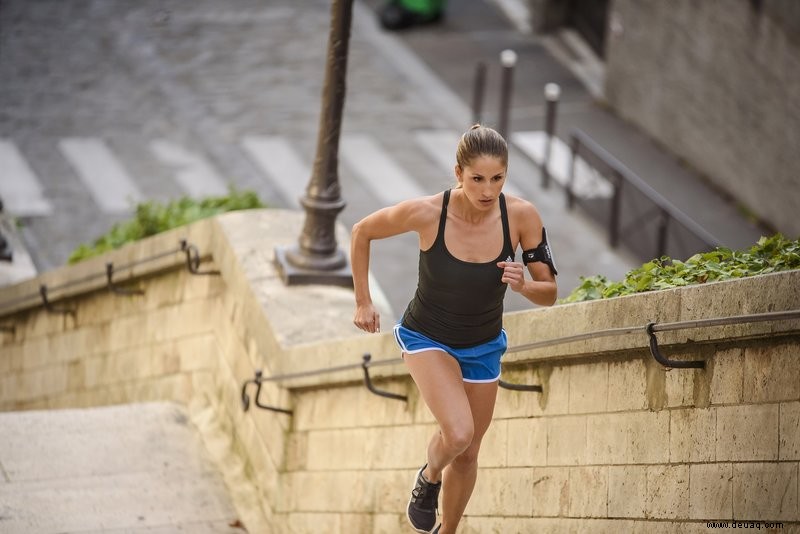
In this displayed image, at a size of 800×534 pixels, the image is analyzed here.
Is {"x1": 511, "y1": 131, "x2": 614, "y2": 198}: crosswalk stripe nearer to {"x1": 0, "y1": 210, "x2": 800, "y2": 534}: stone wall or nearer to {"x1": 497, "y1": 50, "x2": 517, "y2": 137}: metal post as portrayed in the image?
{"x1": 497, "y1": 50, "x2": 517, "y2": 137}: metal post

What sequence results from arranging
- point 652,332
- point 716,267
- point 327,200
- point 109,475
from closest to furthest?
1. point 652,332
2. point 716,267
3. point 109,475
4. point 327,200

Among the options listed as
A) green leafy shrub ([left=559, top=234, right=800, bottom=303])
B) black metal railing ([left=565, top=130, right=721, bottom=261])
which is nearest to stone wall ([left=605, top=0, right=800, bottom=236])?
black metal railing ([left=565, top=130, right=721, bottom=261])

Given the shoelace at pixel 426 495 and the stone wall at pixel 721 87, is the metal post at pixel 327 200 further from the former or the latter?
the stone wall at pixel 721 87

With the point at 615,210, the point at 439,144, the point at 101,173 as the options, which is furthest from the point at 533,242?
the point at 439,144

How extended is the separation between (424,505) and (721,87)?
13.6 meters

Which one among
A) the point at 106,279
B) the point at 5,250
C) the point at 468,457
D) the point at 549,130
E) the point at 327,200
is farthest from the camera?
the point at 549,130

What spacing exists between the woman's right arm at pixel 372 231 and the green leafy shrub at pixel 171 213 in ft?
18.0

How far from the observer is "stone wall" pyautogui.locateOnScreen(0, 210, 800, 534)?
5.16 metres

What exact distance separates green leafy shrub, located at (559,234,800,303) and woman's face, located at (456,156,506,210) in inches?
36.8

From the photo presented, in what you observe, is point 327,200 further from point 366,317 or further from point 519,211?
point 519,211

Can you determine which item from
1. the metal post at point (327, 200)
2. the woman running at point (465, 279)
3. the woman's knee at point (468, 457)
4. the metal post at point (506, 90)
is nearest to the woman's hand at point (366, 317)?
the woman running at point (465, 279)

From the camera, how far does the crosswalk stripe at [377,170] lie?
17531mm

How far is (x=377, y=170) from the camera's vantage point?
18172 mm

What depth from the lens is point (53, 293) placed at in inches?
488
